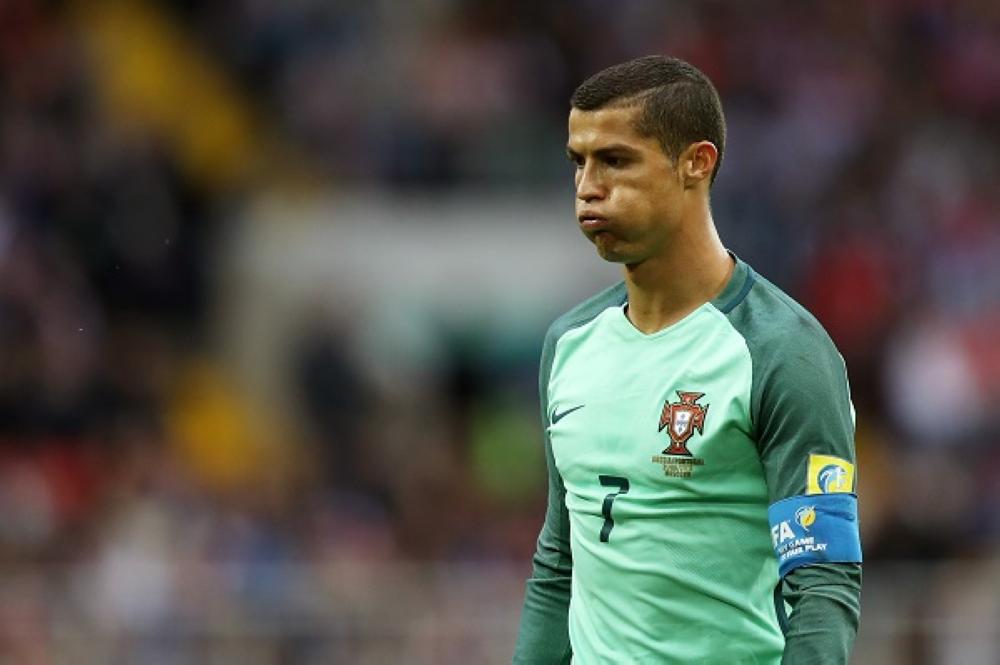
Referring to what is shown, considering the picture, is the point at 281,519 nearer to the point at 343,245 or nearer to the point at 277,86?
the point at 343,245

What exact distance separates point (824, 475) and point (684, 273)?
2.00 ft

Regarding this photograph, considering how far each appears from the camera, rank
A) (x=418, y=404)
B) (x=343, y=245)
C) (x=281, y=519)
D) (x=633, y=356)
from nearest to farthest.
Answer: (x=633, y=356), (x=281, y=519), (x=418, y=404), (x=343, y=245)

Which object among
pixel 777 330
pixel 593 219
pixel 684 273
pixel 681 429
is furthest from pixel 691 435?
pixel 593 219

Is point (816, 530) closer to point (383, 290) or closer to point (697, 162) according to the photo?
point (697, 162)

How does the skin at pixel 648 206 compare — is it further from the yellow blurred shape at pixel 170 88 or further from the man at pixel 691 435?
the yellow blurred shape at pixel 170 88

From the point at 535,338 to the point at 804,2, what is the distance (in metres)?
4.00

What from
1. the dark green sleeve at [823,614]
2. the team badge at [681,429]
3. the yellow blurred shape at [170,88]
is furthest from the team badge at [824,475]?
the yellow blurred shape at [170,88]

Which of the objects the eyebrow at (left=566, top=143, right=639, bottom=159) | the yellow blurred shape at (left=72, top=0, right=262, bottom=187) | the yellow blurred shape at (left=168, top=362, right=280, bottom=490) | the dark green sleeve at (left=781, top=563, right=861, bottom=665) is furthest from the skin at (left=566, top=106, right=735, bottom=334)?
the yellow blurred shape at (left=72, top=0, right=262, bottom=187)

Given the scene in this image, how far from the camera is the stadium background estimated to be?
1108 centimetres

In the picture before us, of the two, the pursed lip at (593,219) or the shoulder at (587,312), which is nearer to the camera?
the pursed lip at (593,219)

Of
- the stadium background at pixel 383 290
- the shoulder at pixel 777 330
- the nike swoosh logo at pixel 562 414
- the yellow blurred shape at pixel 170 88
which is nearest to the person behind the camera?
the shoulder at pixel 777 330

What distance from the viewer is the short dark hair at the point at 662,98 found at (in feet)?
14.9

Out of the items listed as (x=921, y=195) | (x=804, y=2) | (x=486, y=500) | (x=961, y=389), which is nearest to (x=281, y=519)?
(x=486, y=500)

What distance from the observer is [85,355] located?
513 inches
